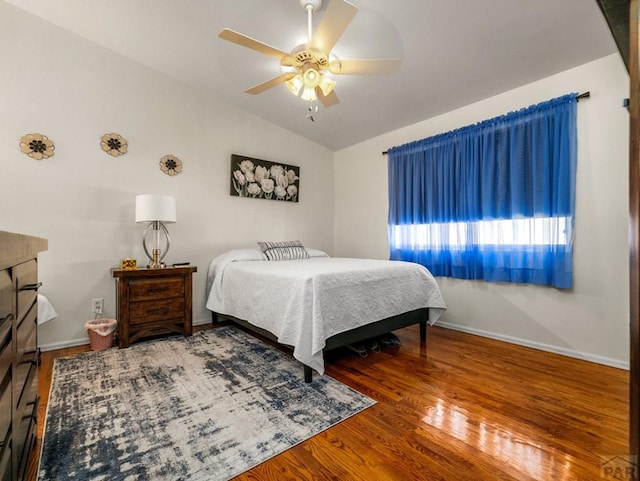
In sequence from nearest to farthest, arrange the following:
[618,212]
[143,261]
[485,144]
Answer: [618,212], [485,144], [143,261]

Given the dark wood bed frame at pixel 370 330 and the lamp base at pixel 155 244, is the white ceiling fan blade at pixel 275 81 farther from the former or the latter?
the dark wood bed frame at pixel 370 330

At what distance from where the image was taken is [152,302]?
294 cm

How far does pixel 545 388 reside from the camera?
206 cm

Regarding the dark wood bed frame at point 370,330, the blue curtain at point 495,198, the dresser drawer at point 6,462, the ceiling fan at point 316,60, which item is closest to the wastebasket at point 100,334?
the dark wood bed frame at point 370,330

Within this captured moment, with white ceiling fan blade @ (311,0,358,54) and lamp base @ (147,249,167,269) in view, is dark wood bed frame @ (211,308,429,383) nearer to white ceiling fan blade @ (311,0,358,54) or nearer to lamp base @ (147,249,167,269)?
lamp base @ (147,249,167,269)

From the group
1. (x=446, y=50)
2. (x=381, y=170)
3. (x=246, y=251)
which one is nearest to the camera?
(x=446, y=50)

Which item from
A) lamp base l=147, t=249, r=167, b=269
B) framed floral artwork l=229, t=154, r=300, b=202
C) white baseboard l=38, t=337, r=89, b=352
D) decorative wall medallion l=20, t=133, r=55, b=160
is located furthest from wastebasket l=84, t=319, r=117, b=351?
framed floral artwork l=229, t=154, r=300, b=202

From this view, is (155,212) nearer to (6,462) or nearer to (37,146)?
(37,146)

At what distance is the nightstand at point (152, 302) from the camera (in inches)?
110

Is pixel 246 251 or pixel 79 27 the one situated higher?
pixel 79 27

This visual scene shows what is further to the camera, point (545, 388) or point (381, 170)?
point (381, 170)

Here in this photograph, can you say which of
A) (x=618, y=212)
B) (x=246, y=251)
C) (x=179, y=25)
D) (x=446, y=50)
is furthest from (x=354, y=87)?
(x=618, y=212)

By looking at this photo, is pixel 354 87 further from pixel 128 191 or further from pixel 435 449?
pixel 435 449

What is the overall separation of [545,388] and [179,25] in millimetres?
3804
